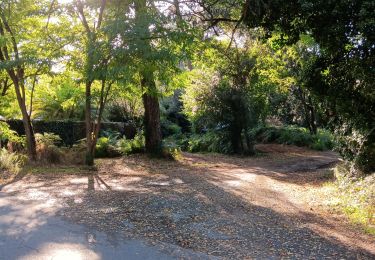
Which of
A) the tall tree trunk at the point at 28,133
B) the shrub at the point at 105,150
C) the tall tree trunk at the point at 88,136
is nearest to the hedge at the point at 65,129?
the shrub at the point at 105,150

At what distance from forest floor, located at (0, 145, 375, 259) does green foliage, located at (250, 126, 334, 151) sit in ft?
40.0

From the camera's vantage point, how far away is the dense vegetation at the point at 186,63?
315 inches

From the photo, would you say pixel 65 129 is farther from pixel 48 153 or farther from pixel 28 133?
pixel 28 133

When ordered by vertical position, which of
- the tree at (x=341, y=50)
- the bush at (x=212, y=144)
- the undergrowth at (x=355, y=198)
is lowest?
the undergrowth at (x=355, y=198)

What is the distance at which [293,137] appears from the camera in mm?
23125

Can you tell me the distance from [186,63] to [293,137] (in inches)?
469

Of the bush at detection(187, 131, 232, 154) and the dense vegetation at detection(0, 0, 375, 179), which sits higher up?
the dense vegetation at detection(0, 0, 375, 179)

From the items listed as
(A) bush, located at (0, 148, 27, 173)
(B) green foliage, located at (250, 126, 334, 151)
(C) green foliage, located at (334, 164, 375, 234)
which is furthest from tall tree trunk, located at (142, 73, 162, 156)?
(B) green foliage, located at (250, 126, 334, 151)

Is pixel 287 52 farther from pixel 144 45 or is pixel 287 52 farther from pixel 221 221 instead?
pixel 221 221

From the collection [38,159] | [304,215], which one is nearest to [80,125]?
[38,159]

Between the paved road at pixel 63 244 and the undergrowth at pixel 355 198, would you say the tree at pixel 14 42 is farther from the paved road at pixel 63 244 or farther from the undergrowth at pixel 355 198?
the undergrowth at pixel 355 198

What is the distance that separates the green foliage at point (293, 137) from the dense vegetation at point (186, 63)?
3855 mm

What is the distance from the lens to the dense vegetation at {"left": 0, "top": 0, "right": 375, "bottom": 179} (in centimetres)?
801

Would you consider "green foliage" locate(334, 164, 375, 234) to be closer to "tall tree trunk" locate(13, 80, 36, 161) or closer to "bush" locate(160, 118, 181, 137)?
"tall tree trunk" locate(13, 80, 36, 161)
